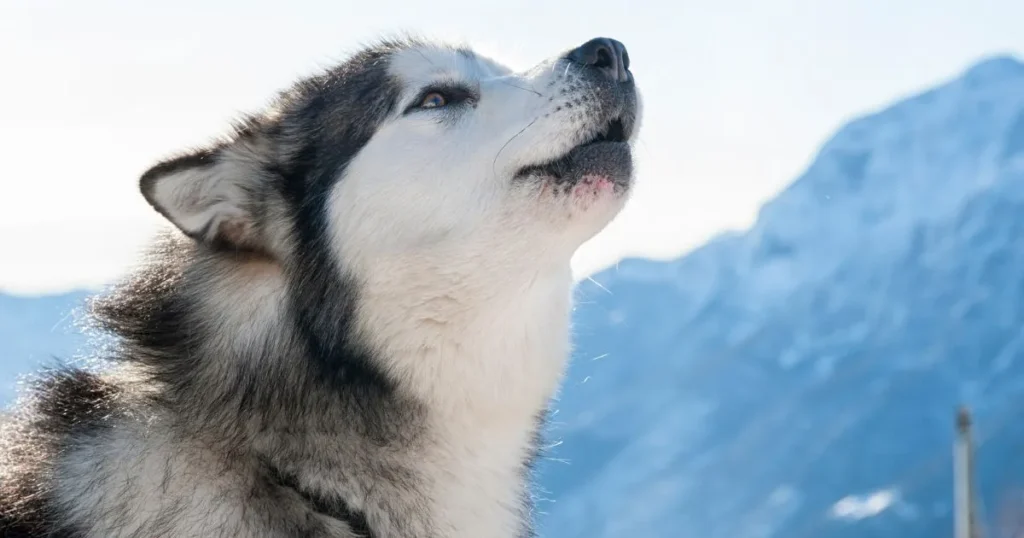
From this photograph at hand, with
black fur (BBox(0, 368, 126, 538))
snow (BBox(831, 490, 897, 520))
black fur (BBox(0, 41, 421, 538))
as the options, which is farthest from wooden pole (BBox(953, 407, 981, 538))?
snow (BBox(831, 490, 897, 520))

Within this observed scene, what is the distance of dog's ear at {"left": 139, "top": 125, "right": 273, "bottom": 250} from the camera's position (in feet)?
12.8

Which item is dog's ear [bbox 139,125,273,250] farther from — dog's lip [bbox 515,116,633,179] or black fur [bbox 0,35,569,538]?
dog's lip [bbox 515,116,633,179]

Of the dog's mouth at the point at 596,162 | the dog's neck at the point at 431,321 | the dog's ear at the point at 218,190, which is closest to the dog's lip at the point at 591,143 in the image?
the dog's mouth at the point at 596,162

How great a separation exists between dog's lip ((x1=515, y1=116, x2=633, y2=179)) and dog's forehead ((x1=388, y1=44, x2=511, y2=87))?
0.55 m

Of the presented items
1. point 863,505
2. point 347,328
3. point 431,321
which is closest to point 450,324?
point 431,321

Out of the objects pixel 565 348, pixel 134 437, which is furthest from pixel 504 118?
pixel 134 437

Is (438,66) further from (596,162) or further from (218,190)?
(218,190)

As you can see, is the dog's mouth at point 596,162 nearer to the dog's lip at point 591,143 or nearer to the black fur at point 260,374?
the dog's lip at point 591,143

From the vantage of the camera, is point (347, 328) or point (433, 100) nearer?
point (347, 328)

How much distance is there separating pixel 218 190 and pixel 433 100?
0.82 metres

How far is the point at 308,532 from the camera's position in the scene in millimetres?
3764

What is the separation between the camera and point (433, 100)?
14.2 ft

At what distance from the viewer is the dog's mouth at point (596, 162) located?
4.05 meters

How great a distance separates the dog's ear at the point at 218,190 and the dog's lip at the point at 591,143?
96cm
